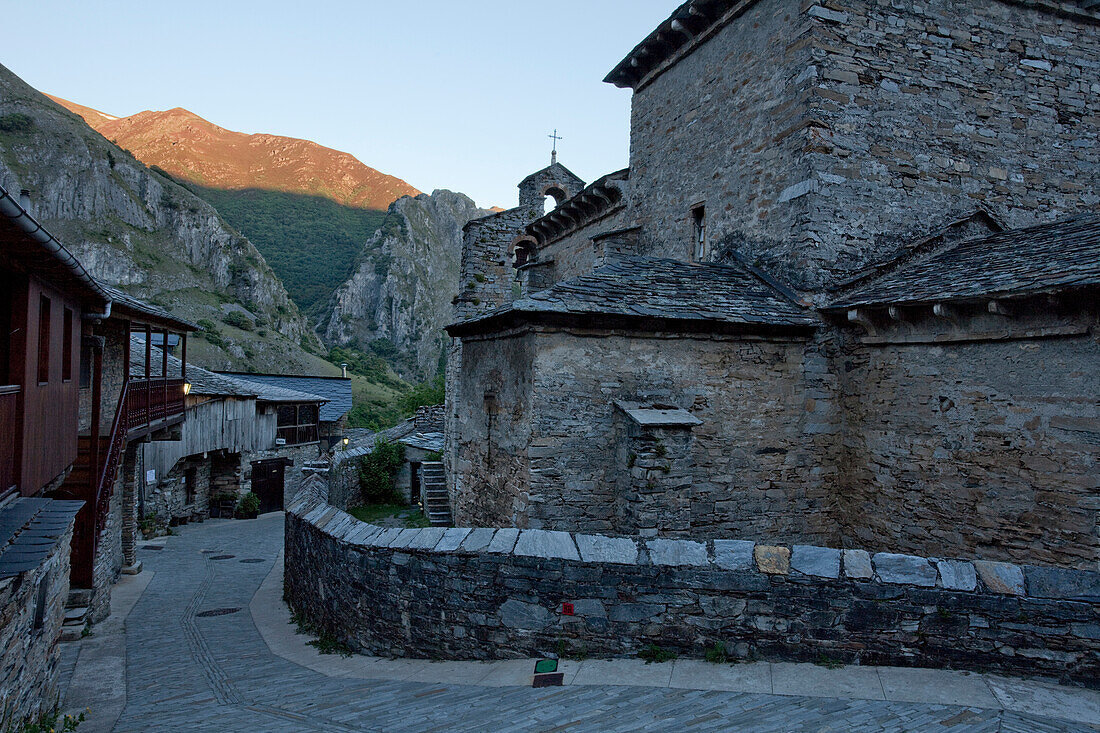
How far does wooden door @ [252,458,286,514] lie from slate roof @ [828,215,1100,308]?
2503 centimetres

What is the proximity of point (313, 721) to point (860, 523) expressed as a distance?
725 cm

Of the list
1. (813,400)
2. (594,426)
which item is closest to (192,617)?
(594,426)

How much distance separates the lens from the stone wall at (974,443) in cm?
625

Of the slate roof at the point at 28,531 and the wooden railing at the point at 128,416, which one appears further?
the wooden railing at the point at 128,416

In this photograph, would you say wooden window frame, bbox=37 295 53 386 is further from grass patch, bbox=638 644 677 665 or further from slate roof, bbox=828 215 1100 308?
slate roof, bbox=828 215 1100 308

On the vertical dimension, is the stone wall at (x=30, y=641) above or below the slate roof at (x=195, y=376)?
below

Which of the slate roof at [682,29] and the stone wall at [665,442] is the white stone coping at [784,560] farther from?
the slate roof at [682,29]

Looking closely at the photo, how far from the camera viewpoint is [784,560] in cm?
512

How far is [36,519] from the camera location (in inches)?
221

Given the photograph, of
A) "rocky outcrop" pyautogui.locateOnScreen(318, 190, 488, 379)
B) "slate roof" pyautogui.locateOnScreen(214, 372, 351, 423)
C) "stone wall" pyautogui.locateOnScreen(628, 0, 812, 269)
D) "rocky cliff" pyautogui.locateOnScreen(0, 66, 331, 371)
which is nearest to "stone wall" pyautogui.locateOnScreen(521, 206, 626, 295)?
"stone wall" pyautogui.locateOnScreen(628, 0, 812, 269)

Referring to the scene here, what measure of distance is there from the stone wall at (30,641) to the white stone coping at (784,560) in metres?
3.19

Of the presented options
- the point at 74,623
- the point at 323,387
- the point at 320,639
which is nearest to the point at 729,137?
the point at 320,639

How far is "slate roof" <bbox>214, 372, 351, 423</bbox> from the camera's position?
3225 centimetres

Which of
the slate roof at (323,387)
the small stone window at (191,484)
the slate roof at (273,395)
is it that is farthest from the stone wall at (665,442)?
the slate roof at (323,387)
